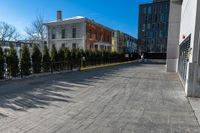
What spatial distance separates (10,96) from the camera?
17.0 ft

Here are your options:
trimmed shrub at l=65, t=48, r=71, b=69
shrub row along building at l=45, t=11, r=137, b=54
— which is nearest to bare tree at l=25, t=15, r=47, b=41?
shrub row along building at l=45, t=11, r=137, b=54

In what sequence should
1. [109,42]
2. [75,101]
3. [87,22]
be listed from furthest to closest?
[109,42], [87,22], [75,101]

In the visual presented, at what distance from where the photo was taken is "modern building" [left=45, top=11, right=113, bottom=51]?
2162cm

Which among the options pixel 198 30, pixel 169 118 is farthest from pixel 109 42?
pixel 169 118

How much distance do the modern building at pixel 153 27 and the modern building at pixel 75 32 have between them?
2316 cm

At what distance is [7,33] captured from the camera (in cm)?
3797

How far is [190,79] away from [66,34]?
2042 centimetres

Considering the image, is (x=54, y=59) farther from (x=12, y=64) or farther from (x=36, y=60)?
(x=12, y=64)

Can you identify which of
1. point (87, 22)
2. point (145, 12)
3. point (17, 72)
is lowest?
point (17, 72)

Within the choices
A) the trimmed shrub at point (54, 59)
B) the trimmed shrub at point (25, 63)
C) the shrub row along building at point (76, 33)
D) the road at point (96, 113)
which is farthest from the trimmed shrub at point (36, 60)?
the shrub row along building at point (76, 33)

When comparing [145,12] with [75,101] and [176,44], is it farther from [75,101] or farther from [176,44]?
[75,101]

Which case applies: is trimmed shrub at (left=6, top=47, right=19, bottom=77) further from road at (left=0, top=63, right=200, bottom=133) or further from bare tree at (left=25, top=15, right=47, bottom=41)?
bare tree at (left=25, top=15, right=47, bottom=41)

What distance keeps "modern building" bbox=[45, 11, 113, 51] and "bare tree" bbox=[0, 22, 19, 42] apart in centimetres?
2091

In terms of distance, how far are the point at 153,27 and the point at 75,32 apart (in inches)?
1147
